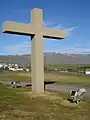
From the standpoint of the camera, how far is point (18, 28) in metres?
15.1

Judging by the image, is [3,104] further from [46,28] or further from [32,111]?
[46,28]

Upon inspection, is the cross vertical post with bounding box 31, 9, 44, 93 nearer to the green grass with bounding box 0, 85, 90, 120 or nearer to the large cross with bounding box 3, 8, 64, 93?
the large cross with bounding box 3, 8, 64, 93

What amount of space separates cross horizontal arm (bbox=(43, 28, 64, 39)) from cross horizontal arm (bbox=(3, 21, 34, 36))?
111 cm

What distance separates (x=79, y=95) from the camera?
41.4 ft


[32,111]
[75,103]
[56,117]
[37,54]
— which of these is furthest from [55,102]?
[37,54]

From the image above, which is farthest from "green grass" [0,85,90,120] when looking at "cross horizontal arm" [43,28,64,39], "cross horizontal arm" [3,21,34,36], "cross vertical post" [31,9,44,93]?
"cross horizontal arm" [43,28,64,39]

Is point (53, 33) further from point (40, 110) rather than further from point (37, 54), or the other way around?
point (40, 110)

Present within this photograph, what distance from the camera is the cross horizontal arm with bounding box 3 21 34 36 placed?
1441cm

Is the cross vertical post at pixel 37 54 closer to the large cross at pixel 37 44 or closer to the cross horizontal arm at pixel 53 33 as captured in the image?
the large cross at pixel 37 44

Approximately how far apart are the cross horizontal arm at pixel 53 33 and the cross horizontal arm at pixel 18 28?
1110mm

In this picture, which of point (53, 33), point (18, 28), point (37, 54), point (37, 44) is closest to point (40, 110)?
point (37, 54)

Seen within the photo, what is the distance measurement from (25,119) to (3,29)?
6614 millimetres

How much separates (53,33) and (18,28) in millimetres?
2766

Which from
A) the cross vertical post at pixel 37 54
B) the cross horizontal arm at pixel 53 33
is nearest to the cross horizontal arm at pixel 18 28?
the cross vertical post at pixel 37 54
